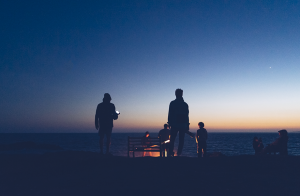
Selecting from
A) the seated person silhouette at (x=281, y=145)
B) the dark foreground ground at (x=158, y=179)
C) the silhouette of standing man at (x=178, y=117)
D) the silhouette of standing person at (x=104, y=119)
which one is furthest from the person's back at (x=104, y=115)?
the seated person silhouette at (x=281, y=145)

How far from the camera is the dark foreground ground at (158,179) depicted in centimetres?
283

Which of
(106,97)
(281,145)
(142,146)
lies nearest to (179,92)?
(106,97)

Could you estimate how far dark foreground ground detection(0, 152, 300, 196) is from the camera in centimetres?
283

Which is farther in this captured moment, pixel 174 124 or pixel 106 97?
pixel 106 97

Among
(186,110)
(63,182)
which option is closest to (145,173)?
(63,182)

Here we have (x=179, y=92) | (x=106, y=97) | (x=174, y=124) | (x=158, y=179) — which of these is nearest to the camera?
(x=158, y=179)

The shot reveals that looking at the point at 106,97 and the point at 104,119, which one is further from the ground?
the point at 106,97

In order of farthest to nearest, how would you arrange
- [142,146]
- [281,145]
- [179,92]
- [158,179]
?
[142,146], [281,145], [179,92], [158,179]

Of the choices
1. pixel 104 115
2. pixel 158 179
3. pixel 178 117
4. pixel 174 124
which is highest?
pixel 104 115

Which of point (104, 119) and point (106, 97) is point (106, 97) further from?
point (104, 119)

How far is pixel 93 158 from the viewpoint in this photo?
5.66 m

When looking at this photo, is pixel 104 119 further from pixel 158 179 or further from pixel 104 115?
pixel 158 179

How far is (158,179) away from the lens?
3.44 metres

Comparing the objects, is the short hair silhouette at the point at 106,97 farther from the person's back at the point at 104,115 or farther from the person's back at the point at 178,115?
the person's back at the point at 178,115
